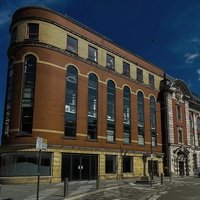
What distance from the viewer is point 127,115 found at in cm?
4659

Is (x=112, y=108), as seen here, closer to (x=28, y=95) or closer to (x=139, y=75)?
(x=139, y=75)

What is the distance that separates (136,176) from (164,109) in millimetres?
14508

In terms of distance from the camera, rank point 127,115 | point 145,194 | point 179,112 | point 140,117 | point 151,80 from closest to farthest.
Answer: point 145,194
point 127,115
point 140,117
point 151,80
point 179,112

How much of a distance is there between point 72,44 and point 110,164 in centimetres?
1646

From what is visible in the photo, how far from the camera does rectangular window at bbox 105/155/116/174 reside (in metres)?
41.5

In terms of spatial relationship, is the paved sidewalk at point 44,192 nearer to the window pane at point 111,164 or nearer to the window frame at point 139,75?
the window pane at point 111,164

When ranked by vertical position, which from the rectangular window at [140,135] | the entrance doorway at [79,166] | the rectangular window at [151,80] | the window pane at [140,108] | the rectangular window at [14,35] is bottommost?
the entrance doorway at [79,166]

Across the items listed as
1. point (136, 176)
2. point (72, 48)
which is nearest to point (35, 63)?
point (72, 48)

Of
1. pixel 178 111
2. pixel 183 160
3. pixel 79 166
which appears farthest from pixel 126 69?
pixel 183 160

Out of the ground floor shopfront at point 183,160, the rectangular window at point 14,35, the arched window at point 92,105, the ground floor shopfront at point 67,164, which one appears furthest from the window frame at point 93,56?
the ground floor shopfront at point 183,160

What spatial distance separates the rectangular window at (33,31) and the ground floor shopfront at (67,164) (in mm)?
13042

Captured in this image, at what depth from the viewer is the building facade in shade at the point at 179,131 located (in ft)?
174

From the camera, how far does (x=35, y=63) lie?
118 feet

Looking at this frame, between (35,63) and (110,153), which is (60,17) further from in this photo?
(110,153)
